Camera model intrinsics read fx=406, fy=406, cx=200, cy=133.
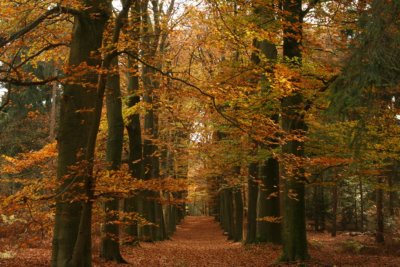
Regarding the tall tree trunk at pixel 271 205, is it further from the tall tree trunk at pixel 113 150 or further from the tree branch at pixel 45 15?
the tree branch at pixel 45 15

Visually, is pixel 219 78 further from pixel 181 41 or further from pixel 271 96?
pixel 181 41

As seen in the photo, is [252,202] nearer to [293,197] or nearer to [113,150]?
[293,197]

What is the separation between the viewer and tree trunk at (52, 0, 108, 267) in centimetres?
709

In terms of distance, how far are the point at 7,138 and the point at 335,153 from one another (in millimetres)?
24638

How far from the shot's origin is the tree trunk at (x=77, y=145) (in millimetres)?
7090

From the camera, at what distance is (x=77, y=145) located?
7.46 meters

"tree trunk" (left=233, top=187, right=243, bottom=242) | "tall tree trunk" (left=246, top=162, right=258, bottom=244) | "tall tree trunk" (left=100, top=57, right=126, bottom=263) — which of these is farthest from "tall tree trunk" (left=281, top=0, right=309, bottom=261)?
"tree trunk" (left=233, top=187, right=243, bottom=242)

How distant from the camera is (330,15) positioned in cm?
1217

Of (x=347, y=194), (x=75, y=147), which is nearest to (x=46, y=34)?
(x=75, y=147)

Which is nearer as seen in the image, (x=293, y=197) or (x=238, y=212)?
(x=293, y=197)

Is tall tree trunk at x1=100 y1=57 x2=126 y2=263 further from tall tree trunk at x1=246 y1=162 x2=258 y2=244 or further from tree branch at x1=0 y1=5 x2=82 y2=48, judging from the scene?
tall tree trunk at x1=246 y1=162 x2=258 y2=244

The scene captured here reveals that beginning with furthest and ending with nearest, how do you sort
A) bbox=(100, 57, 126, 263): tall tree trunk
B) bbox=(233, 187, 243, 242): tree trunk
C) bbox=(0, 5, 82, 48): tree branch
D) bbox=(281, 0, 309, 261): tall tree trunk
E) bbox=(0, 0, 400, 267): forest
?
bbox=(233, 187, 243, 242): tree trunk
bbox=(100, 57, 126, 263): tall tree trunk
bbox=(281, 0, 309, 261): tall tree trunk
bbox=(0, 0, 400, 267): forest
bbox=(0, 5, 82, 48): tree branch

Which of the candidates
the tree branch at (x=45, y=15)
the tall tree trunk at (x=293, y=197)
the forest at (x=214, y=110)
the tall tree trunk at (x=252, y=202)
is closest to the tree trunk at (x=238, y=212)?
the forest at (x=214, y=110)

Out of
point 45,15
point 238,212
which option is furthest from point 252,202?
point 45,15
